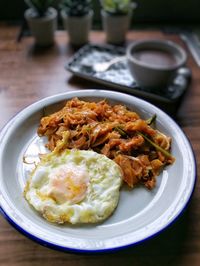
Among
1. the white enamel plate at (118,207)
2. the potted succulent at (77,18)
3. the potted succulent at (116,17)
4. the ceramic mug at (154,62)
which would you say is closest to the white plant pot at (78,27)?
the potted succulent at (77,18)

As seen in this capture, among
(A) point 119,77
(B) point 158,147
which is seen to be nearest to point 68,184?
(B) point 158,147

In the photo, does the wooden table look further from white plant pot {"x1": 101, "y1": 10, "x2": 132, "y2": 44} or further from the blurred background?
the blurred background

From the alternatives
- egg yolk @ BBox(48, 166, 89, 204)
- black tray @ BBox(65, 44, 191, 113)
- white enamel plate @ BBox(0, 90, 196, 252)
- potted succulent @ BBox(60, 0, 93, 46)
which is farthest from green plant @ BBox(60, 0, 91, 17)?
egg yolk @ BBox(48, 166, 89, 204)

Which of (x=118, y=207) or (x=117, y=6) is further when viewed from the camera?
(x=117, y=6)

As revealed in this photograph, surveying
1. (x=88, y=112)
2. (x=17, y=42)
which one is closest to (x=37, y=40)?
(x=17, y=42)

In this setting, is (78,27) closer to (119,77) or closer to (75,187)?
(119,77)

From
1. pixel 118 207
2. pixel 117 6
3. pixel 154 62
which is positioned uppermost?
pixel 117 6

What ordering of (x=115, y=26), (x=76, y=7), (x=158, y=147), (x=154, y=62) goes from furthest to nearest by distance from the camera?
(x=115, y=26) < (x=76, y=7) < (x=154, y=62) < (x=158, y=147)
